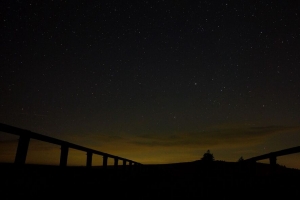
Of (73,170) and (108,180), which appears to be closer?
(73,170)

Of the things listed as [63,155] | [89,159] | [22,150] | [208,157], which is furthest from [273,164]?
[208,157]

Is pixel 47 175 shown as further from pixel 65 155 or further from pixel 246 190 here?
pixel 246 190

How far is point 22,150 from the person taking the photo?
2.68 m

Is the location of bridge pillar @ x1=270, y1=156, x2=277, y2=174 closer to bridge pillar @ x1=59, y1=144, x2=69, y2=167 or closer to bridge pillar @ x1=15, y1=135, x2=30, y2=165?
bridge pillar @ x1=59, y1=144, x2=69, y2=167

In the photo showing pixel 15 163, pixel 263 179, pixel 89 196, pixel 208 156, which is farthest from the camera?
pixel 208 156

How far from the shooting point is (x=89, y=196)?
14.6 ft

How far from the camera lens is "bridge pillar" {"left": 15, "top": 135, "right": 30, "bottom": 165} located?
8.63ft

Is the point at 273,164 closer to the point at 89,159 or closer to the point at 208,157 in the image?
the point at 89,159

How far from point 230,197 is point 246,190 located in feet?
1.56

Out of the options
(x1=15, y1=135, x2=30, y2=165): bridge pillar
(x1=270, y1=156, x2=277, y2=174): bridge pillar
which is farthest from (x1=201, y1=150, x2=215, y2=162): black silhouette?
(x1=15, y1=135, x2=30, y2=165): bridge pillar

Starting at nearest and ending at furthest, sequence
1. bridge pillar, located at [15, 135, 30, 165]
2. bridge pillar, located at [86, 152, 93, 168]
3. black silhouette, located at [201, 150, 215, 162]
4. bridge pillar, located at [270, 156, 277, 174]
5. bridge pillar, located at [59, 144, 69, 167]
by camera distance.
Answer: bridge pillar, located at [15, 135, 30, 165], bridge pillar, located at [59, 144, 69, 167], bridge pillar, located at [270, 156, 277, 174], bridge pillar, located at [86, 152, 93, 168], black silhouette, located at [201, 150, 215, 162]

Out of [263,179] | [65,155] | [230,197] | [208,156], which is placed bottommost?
[230,197]

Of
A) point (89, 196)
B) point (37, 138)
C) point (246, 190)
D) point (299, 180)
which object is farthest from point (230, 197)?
point (37, 138)

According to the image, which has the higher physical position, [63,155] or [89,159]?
[89,159]
